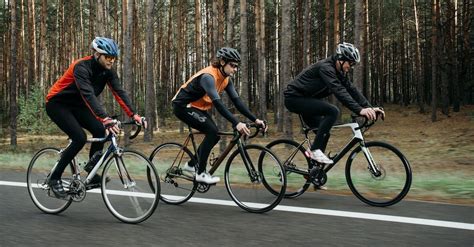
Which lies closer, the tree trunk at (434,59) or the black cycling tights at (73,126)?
the black cycling tights at (73,126)

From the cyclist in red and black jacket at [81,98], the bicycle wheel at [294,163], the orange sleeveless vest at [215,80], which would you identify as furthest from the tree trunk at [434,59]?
the cyclist in red and black jacket at [81,98]

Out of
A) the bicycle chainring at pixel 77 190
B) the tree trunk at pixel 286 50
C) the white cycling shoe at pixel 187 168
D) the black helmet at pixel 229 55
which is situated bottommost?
the bicycle chainring at pixel 77 190

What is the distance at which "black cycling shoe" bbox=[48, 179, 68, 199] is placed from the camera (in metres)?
5.30

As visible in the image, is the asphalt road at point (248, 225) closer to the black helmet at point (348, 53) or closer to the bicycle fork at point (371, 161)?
the bicycle fork at point (371, 161)

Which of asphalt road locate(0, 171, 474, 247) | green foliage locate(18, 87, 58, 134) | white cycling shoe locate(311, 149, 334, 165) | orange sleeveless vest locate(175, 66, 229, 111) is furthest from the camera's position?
green foliage locate(18, 87, 58, 134)

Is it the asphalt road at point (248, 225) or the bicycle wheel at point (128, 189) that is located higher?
the bicycle wheel at point (128, 189)

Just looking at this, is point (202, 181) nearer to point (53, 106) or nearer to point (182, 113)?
point (182, 113)

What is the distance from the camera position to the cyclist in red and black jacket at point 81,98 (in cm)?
500

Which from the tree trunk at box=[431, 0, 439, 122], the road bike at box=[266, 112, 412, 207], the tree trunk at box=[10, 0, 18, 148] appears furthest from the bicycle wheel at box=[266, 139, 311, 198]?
the tree trunk at box=[431, 0, 439, 122]

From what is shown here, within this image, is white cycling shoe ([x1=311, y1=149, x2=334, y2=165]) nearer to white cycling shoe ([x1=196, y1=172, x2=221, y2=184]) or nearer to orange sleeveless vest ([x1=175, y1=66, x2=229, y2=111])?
white cycling shoe ([x1=196, y1=172, x2=221, y2=184])

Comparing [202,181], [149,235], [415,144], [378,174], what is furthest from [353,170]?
[415,144]

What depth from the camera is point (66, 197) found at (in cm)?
531

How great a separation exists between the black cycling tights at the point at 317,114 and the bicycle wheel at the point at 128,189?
2.33 metres

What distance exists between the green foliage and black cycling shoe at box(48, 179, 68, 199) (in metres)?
22.1
